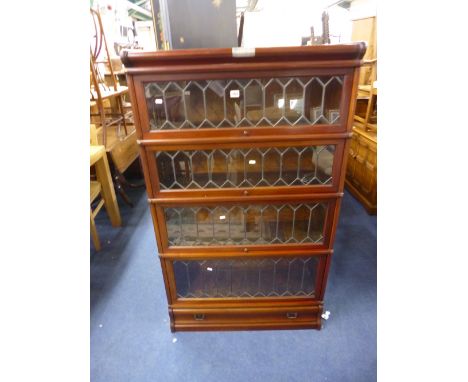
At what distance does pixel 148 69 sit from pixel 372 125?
1817mm

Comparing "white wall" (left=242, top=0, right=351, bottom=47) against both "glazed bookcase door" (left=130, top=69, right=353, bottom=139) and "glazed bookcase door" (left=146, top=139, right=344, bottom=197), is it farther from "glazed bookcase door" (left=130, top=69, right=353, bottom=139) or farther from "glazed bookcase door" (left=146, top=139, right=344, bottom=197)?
"glazed bookcase door" (left=146, top=139, right=344, bottom=197)

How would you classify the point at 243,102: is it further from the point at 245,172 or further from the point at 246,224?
the point at 246,224

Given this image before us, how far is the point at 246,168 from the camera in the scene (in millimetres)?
1030

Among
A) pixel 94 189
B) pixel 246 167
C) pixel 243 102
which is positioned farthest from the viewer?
pixel 94 189

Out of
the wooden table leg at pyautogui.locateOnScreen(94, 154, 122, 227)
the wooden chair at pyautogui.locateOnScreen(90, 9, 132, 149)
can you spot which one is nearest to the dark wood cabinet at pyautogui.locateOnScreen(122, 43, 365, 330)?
the wooden table leg at pyautogui.locateOnScreen(94, 154, 122, 227)

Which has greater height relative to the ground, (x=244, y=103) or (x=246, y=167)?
(x=244, y=103)

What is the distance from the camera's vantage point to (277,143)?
961 mm

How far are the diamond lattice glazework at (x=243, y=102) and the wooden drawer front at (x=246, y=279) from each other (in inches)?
23.5

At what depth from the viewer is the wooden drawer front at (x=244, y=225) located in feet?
3.61

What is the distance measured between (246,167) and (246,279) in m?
0.56

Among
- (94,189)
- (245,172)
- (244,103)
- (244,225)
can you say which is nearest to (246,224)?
(244,225)

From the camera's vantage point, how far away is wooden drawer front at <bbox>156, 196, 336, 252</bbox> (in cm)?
110

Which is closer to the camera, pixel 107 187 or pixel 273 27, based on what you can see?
pixel 273 27
